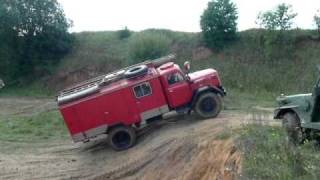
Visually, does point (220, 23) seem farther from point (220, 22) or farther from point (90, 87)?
point (90, 87)

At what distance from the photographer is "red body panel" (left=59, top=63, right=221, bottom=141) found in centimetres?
2262

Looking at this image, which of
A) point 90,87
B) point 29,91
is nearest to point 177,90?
point 90,87

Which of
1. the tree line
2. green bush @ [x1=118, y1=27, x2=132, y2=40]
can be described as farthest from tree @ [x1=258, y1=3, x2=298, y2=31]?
green bush @ [x1=118, y1=27, x2=132, y2=40]

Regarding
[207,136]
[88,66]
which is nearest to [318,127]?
[207,136]

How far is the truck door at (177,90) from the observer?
23078 mm

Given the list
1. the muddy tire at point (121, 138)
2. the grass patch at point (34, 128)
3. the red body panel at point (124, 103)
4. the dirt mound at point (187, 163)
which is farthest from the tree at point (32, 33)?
the dirt mound at point (187, 163)

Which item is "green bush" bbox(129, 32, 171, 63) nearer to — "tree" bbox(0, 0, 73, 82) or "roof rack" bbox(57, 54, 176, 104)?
"tree" bbox(0, 0, 73, 82)

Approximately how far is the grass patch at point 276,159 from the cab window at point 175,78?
9262 mm

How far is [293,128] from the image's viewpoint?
14484mm

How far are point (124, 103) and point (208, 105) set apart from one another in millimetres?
3255

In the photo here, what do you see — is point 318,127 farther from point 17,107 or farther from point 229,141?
point 17,107

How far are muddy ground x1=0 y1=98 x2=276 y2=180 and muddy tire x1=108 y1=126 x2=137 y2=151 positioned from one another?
32cm

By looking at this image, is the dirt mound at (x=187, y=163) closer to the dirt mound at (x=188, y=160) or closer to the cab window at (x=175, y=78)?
the dirt mound at (x=188, y=160)

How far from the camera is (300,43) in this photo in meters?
39.4
